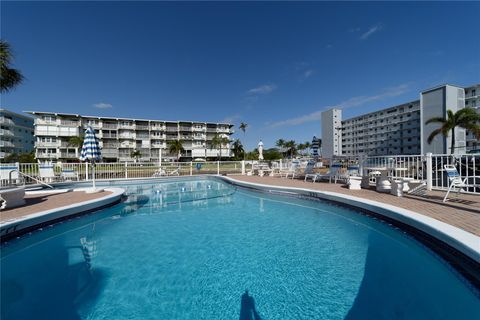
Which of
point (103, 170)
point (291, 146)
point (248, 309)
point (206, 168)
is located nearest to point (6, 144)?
point (103, 170)

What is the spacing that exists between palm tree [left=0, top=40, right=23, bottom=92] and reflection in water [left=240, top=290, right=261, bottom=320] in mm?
13448

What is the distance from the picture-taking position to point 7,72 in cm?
969

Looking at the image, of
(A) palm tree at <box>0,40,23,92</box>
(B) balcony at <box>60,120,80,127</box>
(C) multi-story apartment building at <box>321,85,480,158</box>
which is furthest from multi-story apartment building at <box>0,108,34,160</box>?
(C) multi-story apartment building at <box>321,85,480,158</box>

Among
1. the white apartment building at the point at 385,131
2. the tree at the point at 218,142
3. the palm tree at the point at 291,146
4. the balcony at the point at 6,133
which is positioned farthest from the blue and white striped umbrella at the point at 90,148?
the palm tree at the point at 291,146

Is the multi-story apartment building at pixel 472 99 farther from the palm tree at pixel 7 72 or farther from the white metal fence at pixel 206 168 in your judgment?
the palm tree at pixel 7 72

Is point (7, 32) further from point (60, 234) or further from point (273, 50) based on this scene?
point (273, 50)

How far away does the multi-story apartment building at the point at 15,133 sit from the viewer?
156 feet

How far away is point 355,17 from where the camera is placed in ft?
48.9

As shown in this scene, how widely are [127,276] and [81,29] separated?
17.3 meters

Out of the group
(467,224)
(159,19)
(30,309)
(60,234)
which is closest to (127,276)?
(30,309)

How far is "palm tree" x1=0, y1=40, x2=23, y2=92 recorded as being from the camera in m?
8.99

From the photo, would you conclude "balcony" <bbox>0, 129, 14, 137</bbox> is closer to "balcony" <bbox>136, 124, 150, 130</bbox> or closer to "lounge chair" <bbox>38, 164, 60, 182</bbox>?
"balcony" <bbox>136, 124, 150, 130</bbox>

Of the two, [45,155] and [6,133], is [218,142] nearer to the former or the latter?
[45,155]

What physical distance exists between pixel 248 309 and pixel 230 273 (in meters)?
0.82
